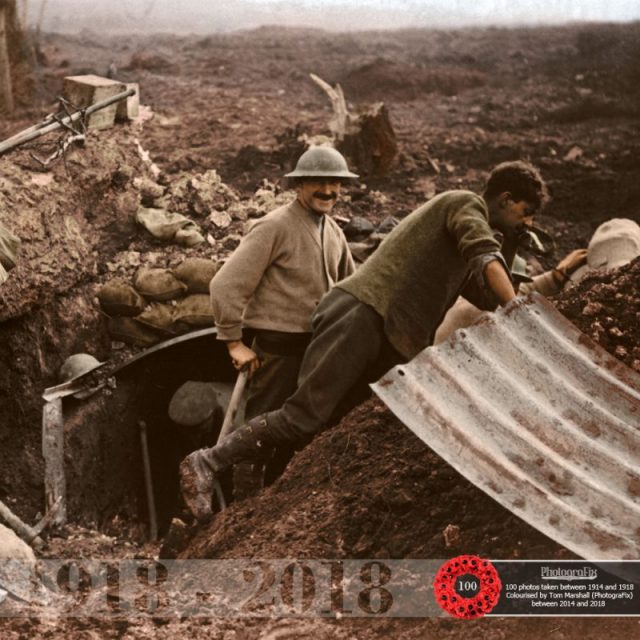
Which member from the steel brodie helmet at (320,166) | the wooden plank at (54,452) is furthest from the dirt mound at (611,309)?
the wooden plank at (54,452)

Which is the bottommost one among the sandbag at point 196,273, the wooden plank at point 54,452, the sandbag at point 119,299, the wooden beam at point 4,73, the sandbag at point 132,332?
the wooden plank at point 54,452

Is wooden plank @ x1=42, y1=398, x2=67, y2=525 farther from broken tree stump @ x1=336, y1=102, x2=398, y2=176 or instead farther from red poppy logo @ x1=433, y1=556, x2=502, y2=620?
red poppy logo @ x1=433, y1=556, x2=502, y2=620

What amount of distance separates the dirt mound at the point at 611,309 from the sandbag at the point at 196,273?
282cm

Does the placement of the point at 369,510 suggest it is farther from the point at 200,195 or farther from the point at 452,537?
the point at 200,195

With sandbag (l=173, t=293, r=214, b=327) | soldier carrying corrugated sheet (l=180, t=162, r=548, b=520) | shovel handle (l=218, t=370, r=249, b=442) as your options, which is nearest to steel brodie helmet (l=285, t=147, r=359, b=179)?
soldier carrying corrugated sheet (l=180, t=162, r=548, b=520)

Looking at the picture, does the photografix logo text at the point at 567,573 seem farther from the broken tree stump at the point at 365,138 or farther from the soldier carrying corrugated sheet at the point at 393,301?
the broken tree stump at the point at 365,138

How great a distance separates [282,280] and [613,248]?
7.50 feet

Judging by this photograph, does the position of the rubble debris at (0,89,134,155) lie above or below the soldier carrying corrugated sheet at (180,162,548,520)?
above

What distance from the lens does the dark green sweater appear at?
13.2 feet

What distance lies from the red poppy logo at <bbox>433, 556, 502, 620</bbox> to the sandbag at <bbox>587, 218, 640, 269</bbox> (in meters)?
3.02

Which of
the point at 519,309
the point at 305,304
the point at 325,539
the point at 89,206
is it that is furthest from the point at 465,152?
the point at 325,539

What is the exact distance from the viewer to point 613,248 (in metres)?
5.75

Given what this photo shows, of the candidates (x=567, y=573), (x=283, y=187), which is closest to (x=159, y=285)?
(x=283, y=187)

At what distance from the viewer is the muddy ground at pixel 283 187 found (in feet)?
11.8
